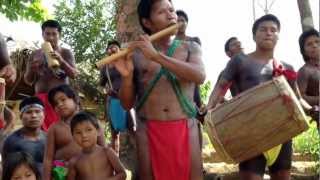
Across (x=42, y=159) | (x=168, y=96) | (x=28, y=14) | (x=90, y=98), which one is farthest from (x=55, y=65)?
(x=90, y=98)

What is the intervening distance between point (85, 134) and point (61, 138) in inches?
18.2

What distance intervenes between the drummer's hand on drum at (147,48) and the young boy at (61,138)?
1.43m

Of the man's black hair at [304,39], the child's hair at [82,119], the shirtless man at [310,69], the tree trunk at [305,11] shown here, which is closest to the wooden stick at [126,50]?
the child's hair at [82,119]

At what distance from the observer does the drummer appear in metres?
3.95

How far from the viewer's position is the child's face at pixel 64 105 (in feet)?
15.2

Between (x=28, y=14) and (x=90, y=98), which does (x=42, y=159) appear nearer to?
(x=28, y=14)

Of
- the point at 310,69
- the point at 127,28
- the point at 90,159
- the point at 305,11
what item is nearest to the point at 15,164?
the point at 90,159

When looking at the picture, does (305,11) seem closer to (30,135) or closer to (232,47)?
(232,47)

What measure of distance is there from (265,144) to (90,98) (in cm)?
980

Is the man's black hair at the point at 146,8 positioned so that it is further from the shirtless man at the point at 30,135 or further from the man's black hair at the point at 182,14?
the man's black hair at the point at 182,14

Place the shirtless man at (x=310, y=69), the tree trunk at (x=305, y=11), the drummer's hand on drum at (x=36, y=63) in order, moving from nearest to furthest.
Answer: the shirtless man at (x=310, y=69)
the drummer's hand on drum at (x=36, y=63)
the tree trunk at (x=305, y=11)

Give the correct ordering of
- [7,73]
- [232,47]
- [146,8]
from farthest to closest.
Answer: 1. [232,47]
2. [7,73]
3. [146,8]

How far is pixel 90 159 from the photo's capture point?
13.3 ft

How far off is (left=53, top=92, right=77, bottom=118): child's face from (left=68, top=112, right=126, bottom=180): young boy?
19.4 inches
